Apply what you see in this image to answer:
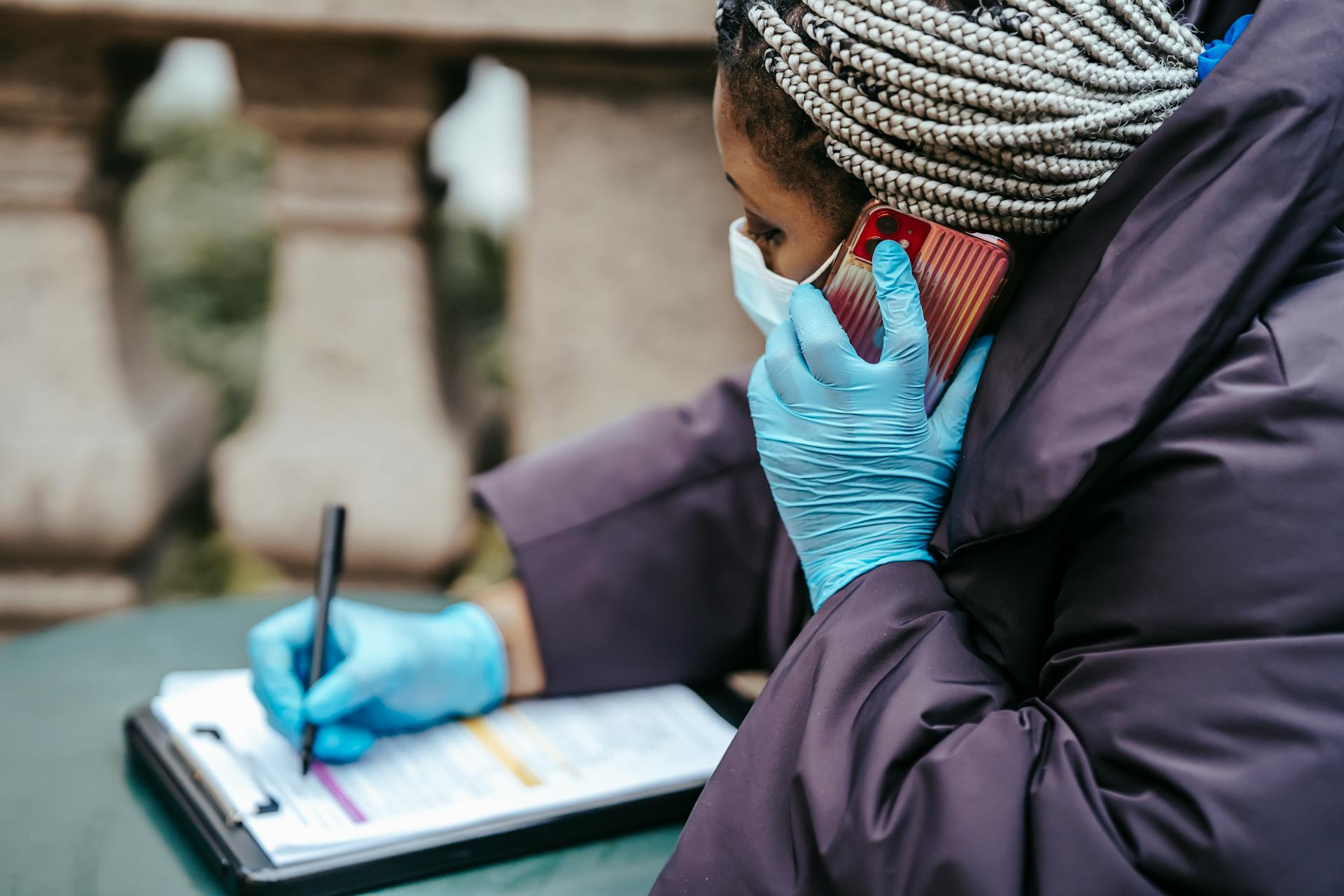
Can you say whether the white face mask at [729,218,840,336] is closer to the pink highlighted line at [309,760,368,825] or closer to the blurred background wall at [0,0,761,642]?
the pink highlighted line at [309,760,368,825]

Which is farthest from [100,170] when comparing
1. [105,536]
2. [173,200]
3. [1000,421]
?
[1000,421]

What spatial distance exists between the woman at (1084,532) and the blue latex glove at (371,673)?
30cm

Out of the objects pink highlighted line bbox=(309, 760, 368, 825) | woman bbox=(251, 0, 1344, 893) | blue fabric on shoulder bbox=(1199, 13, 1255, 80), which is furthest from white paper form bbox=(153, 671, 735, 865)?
blue fabric on shoulder bbox=(1199, 13, 1255, 80)

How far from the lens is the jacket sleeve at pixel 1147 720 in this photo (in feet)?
2.07

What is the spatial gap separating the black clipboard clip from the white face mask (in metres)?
0.48

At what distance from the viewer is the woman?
643 mm

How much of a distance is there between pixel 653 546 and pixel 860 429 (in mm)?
327

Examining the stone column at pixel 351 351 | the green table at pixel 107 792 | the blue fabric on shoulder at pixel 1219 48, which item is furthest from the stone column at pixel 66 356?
the blue fabric on shoulder at pixel 1219 48

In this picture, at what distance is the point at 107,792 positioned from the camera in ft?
3.03

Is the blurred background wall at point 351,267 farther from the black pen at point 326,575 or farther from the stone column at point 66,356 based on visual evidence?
the black pen at point 326,575

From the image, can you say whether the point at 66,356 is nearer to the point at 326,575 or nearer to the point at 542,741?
the point at 326,575

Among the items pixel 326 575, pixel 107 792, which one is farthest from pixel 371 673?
pixel 107 792

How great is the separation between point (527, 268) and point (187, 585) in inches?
29.5

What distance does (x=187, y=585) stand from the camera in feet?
→ 6.20
